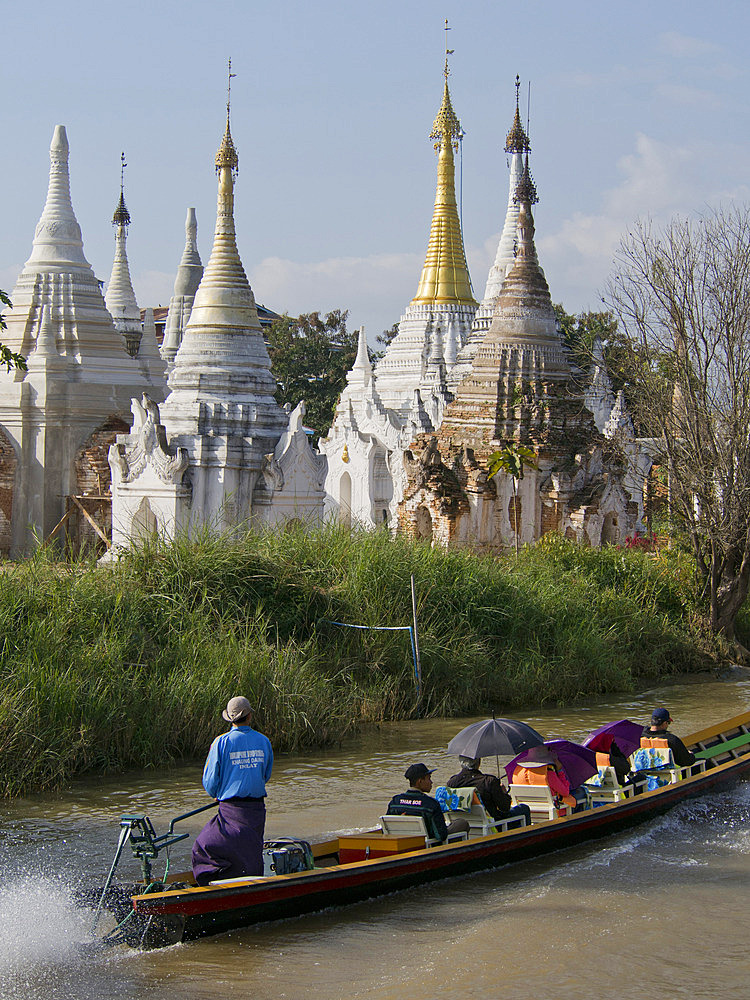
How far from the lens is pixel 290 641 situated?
12.8 m

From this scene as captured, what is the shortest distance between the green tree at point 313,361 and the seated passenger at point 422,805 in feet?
119

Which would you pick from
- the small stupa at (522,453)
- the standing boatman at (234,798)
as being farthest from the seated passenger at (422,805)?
the small stupa at (522,453)

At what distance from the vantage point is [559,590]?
621 inches

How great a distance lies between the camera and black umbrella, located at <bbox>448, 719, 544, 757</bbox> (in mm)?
8648

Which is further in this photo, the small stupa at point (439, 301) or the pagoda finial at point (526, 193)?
the small stupa at point (439, 301)

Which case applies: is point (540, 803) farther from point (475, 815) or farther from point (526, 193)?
point (526, 193)

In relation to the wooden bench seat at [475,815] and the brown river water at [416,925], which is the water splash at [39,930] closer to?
the brown river water at [416,925]

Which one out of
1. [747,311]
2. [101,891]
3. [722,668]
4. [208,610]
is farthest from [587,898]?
[747,311]

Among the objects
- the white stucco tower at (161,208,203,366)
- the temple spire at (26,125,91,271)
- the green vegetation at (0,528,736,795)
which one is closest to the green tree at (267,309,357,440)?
the white stucco tower at (161,208,203,366)

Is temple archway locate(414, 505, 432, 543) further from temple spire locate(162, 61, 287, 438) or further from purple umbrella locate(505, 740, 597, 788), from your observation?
purple umbrella locate(505, 740, 597, 788)

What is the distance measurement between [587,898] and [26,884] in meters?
3.53

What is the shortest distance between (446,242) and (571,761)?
2482 centimetres

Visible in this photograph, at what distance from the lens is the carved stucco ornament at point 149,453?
20.1m

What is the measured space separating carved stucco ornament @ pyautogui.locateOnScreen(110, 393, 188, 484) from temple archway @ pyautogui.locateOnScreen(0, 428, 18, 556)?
2682mm
